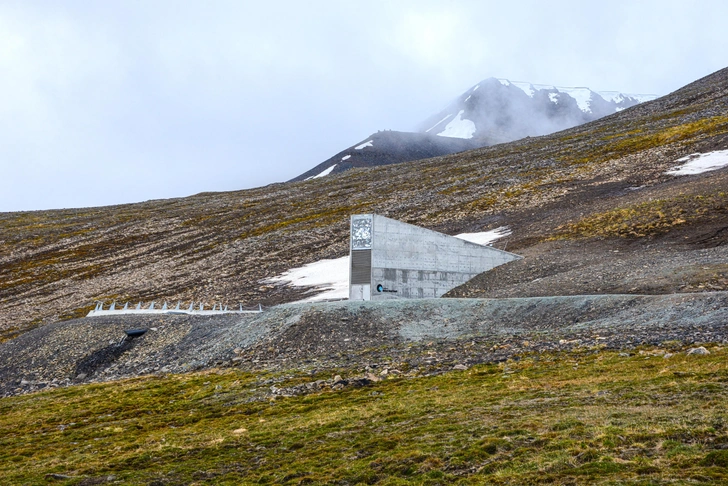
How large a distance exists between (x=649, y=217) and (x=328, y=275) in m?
28.0

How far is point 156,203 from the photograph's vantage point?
128875 mm

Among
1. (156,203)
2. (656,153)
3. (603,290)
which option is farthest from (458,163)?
(603,290)

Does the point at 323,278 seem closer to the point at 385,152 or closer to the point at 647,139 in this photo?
the point at 647,139

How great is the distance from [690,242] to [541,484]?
36507 millimetres

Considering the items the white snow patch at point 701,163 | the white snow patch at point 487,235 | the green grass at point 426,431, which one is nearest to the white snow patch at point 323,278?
the white snow patch at point 487,235

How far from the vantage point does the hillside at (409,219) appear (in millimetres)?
47469

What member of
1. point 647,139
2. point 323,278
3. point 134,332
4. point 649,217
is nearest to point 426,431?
point 134,332

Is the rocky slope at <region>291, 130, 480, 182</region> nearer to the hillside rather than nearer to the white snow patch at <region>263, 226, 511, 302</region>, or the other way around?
the hillside

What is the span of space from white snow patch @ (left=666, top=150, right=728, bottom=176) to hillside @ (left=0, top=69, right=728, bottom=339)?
1.69 metres

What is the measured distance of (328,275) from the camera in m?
55.8

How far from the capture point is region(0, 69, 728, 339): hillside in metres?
47.5

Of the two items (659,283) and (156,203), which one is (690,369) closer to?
(659,283)

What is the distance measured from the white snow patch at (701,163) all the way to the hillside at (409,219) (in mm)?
1685

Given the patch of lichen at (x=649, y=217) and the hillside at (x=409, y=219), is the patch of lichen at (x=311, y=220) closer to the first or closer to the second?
the hillside at (x=409, y=219)
